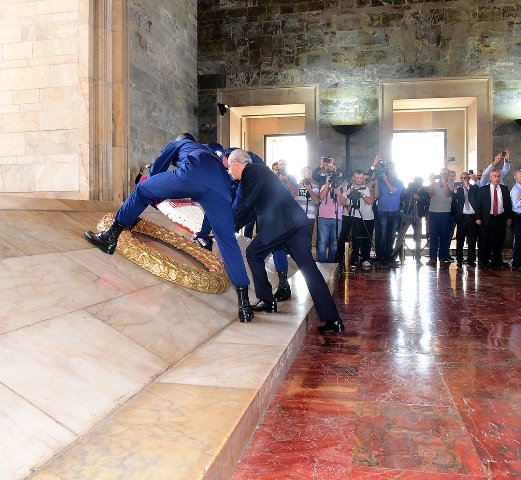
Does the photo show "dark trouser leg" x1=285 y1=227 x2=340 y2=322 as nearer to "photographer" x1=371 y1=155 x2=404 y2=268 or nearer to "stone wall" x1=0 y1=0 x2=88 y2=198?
"stone wall" x1=0 y1=0 x2=88 y2=198

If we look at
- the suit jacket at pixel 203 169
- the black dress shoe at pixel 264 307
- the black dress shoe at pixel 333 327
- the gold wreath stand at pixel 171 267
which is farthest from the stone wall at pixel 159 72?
the black dress shoe at pixel 333 327

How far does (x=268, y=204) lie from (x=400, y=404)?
77.8 inches

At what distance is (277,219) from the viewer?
13.5 feet

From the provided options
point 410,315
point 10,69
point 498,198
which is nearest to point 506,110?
point 498,198

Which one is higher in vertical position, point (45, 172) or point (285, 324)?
point (45, 172)

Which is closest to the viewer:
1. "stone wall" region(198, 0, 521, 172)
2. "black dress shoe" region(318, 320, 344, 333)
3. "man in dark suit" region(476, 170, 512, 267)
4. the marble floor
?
the marble floor

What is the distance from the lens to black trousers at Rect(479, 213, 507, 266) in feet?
32.6

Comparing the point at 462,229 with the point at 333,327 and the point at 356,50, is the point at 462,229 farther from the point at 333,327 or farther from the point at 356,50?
the point at 333,327

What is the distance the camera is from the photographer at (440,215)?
10.3 metres

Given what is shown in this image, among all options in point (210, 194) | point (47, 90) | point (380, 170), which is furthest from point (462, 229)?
point (47, 90)

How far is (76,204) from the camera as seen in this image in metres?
5.87

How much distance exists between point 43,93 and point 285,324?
6338 mm

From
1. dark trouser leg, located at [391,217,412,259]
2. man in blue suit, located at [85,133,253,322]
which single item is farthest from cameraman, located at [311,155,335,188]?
man in blue suit, located at [85,133,253,322]

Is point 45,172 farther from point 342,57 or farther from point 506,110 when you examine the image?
point 506,110
